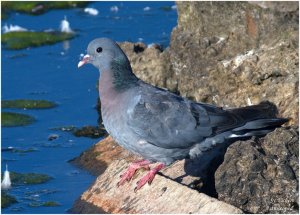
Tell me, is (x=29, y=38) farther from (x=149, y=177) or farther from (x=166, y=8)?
(x=149, y=177)

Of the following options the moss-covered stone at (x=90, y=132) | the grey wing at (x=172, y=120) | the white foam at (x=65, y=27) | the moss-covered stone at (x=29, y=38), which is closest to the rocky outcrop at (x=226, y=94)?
the grey wing at (x=172, y=120)

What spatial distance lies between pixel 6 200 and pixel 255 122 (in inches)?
113

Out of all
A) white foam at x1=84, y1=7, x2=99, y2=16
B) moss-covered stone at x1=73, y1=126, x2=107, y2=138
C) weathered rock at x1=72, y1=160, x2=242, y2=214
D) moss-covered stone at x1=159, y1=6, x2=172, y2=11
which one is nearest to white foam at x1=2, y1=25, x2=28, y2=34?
white foam at x1=84, y1=7, x2=99, y2=16

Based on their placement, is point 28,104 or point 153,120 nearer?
point 153,120

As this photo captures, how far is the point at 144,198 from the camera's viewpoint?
9328mm

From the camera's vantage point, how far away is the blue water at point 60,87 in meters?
11.2

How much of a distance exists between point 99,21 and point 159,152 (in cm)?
808

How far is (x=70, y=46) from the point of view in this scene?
52.5ft

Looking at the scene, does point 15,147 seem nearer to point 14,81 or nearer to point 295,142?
point 14,81

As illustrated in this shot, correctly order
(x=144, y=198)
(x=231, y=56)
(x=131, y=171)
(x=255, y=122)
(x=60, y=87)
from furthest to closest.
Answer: (x=60, y=87), (x=231, y=56), (x=255, y=122), (x=131, y=171), (x=144, y=198)

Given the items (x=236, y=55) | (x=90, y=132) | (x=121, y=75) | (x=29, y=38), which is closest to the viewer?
(x=121, y=75)

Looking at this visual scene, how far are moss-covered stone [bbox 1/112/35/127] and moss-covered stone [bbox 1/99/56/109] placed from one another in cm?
33

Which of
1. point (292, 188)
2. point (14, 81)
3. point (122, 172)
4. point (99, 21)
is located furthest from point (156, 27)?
point (292, 188)

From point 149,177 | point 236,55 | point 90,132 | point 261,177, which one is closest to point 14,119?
point 90,132
